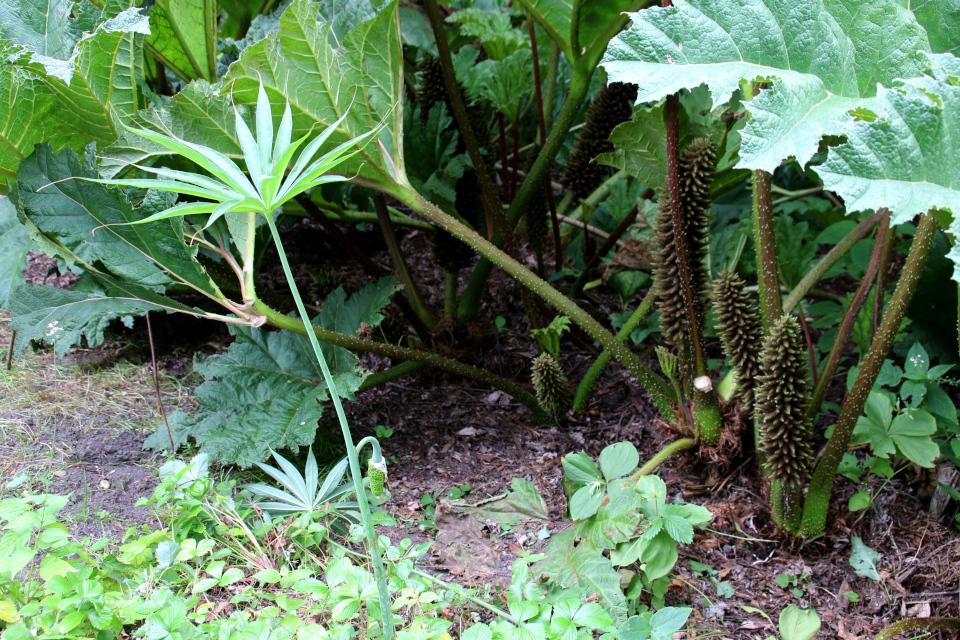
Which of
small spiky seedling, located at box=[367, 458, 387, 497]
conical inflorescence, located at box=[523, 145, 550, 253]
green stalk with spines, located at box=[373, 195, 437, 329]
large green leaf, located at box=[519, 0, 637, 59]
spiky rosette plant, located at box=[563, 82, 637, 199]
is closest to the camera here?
small spiky seedling, located at box=[367, 458, 387, 497]

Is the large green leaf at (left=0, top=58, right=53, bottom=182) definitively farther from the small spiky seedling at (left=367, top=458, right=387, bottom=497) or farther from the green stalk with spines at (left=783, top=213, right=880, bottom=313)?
the green stalk with spines at (left=783, top=213, right=880, bottom=313)

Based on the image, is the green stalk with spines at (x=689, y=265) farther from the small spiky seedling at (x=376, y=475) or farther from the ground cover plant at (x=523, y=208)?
the small spiky seedling at (x=376, y=475)

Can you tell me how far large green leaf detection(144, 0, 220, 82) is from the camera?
1819mm

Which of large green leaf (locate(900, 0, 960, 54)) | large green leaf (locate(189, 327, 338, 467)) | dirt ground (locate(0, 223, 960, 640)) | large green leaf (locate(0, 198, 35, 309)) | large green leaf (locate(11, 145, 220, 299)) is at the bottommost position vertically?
dirt ground (locate(0, 223, 960, 640))

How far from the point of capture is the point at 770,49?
1242mm

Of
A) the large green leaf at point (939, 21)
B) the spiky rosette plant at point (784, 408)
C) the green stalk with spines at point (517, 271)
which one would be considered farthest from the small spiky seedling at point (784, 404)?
the large green leaf at point (939, 21)

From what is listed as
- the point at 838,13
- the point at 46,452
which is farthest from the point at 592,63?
the point at 46,452

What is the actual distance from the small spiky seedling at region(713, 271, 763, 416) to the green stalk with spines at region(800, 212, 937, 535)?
0.22 metres

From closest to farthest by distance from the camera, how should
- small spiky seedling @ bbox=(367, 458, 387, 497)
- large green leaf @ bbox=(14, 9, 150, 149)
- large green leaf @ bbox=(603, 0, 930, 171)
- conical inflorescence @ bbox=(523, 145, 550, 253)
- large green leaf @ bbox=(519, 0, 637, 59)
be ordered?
1. small spiky seedling @ bbox=(367, 458, 387, 497)
2. large green leaf @ bbox=(603, 0, 930, 171)
3. large green leaf @ bbox=(14, 9, 150, 149)
4. large green leaf @ bbox=(519, 0, 637, 59)
5. conical inflorescence @ bbox=(523, 145, 550, 253)

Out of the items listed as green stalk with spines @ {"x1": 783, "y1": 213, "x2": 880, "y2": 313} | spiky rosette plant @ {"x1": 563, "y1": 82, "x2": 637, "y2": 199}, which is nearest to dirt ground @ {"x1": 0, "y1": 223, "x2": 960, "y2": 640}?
green stalk with spines @ {"x1": 783, "y1": 213, "x2": 880, "y2": 313}

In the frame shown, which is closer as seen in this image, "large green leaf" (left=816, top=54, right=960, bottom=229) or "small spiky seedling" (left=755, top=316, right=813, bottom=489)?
"large green leaf" (left=816, top=54, right=960, bottom=229)

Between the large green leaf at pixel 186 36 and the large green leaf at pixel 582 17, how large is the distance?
0.92m

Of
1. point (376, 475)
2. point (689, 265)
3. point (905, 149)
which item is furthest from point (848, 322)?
point (376, 475)

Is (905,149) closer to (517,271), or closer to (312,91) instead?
(517,271)
